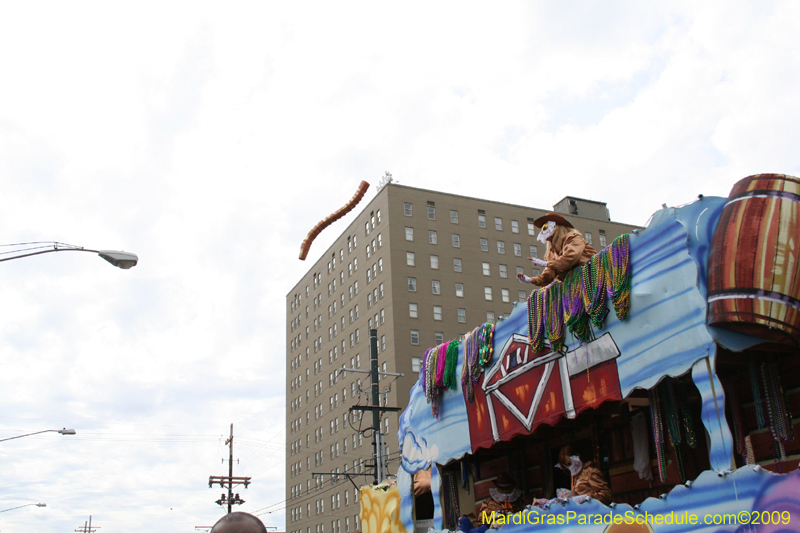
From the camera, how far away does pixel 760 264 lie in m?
9.64

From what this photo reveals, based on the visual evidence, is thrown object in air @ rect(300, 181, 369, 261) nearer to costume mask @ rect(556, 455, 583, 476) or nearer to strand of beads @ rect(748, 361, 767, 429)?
costume mask @ rect(556, 455, 583, 476)

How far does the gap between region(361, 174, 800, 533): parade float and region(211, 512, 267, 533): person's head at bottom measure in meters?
6.82

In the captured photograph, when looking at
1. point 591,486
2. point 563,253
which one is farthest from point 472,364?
point 563,253

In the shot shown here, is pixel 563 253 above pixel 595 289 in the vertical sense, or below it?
above

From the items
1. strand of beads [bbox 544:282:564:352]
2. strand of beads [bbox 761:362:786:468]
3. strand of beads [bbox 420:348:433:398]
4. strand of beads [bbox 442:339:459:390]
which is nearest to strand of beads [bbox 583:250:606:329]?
strand of beads [bbox 544:282:564:352]

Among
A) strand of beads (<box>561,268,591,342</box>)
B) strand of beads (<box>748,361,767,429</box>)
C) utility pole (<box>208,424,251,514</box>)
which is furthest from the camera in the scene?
utility pole (<box>208,424,251,514</box>)

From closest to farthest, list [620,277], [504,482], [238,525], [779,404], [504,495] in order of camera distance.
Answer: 1. [238,525]
2. [779,404]
3. [620,277]
4. [504,495]
5. [504,482]

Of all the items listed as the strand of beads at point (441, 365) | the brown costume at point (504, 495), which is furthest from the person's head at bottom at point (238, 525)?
the brown costume at point (504, 495)

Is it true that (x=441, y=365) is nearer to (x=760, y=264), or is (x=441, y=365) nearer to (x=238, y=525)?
(x=760, y=264)

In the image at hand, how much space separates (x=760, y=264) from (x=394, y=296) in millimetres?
60211

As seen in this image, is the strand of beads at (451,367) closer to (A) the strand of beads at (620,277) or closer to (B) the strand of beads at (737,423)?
(A) the strand of beads at (620,277)

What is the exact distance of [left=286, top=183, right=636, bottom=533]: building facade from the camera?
6988 cm

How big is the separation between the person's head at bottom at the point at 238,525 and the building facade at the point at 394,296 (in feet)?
202

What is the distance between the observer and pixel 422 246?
73000 millimetres
